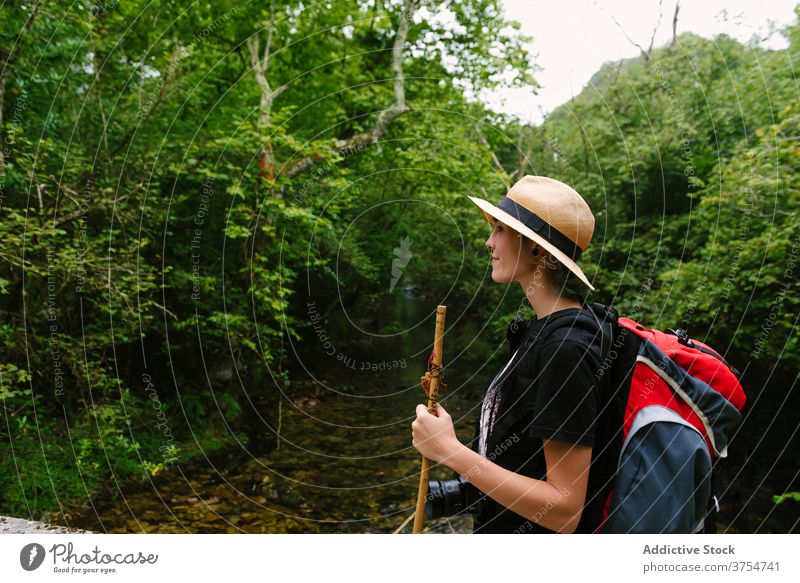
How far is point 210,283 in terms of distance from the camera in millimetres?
6723

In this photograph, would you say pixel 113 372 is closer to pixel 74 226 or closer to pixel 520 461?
pixel 74 226

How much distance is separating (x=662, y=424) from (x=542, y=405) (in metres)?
0.35

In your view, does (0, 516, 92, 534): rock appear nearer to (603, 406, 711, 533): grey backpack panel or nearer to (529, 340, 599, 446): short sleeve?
(529, 340, 599, 446): short sleeve

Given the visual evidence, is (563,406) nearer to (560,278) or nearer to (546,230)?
(560,278)

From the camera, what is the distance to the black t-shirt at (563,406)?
4.25ft

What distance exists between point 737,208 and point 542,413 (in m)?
4.30

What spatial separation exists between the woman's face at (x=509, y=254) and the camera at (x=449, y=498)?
76cm

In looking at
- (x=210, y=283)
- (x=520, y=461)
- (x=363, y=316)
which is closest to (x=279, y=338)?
(x=210, y=283)

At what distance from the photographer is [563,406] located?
1298 mm

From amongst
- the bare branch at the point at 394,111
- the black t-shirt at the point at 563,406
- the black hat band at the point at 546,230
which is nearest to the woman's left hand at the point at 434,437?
the black t-shirt at the point at 563,406

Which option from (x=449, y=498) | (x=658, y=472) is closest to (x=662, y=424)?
(x=658, y=472)

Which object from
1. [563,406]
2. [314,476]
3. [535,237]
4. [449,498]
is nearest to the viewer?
[563,406]

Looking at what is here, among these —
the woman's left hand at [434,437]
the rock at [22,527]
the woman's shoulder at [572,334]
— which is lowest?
the rock at [22,527]

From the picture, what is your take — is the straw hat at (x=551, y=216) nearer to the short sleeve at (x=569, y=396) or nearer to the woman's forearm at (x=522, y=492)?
the short sleeve at (x=569, y=396)
